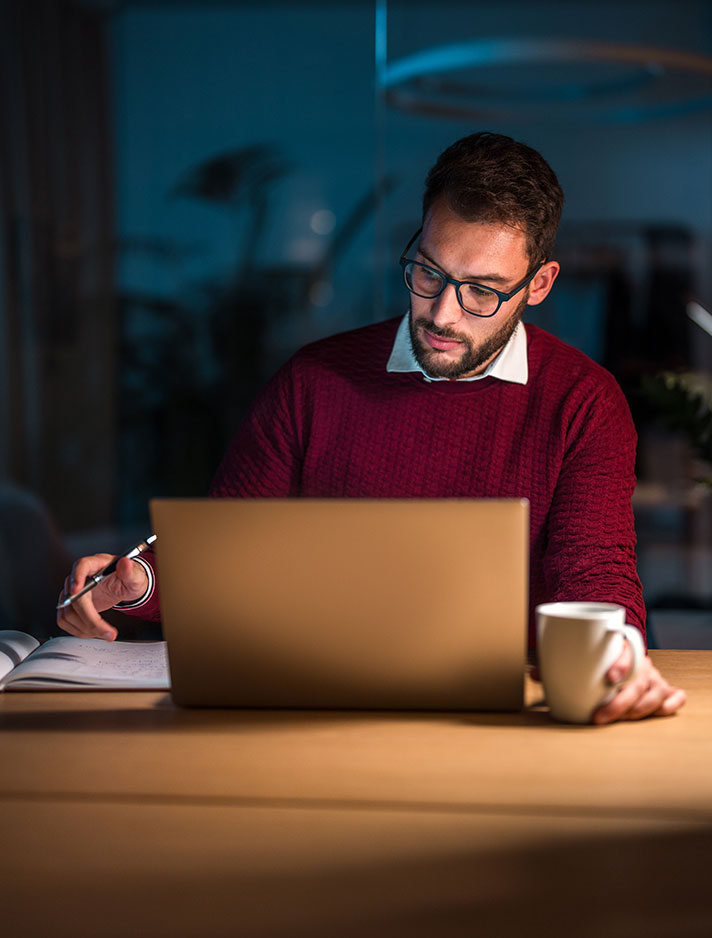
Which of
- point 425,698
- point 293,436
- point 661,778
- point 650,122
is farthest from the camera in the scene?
point 650,122

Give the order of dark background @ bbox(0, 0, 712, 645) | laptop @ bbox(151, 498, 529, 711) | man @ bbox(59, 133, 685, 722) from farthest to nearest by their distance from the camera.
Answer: dark background @ bbox(0, 0, 712, 645)
man @ bbox(59, 133, 685, 722)
laptop @ bbox(151, 498, 529, 711)

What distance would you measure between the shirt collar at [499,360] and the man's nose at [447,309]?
156mm

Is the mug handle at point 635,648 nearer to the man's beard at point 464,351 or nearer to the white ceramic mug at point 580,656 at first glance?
the white ceramic mug at point 580,656

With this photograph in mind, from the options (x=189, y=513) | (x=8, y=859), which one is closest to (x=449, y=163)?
(x=189, y=513)

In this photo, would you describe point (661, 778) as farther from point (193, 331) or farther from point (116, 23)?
point (116, 23)

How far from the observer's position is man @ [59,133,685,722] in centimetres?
165

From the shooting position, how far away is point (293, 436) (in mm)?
1869

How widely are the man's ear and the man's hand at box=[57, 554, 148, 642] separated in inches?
33.8

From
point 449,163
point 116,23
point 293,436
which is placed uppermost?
point 116,23

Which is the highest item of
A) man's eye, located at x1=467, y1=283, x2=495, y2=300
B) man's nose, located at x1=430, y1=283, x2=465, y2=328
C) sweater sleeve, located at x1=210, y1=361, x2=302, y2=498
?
man's eye, located at x1=467, y1=283, x2=495, y2=300

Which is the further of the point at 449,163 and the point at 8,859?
the point at 449,163

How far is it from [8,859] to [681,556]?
4724mm

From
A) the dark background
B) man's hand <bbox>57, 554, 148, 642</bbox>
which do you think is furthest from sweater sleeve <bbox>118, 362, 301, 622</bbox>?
the dark background

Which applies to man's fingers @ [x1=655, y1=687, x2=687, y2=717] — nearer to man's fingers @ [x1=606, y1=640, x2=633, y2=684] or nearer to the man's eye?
man's fingers @ [x1=606, y1=640, x2=633, y2=684]
